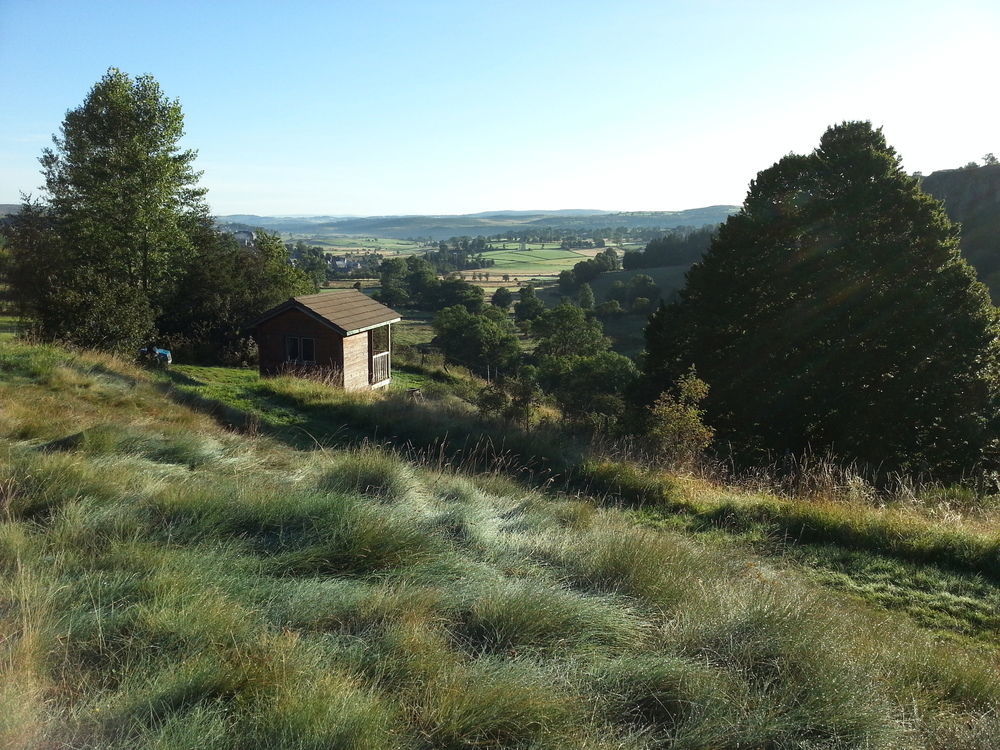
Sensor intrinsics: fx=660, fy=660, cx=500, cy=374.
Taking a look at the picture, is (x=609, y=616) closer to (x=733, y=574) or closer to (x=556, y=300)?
(x=733, y=574)

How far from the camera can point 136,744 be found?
7.00 feet

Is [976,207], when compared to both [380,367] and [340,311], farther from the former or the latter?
[340,311]

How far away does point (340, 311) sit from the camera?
22.0 m

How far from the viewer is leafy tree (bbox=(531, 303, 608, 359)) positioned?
50406 mm

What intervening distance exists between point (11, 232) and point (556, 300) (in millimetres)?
64434

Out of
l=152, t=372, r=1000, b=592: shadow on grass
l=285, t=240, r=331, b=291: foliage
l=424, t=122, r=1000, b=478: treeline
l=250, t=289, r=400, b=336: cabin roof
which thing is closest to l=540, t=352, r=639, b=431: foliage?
l=250, t=289, r=400, b=336: cabin roof

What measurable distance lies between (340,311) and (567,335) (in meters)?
30.7

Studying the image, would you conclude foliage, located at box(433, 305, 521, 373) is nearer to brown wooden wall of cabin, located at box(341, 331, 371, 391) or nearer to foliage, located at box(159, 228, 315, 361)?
foliage, located at box(159, 228, 315, 361)

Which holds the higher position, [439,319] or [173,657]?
[173,657]

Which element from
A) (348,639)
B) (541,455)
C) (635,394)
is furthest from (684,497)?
(635,394)

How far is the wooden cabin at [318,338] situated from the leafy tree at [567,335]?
93.3ft

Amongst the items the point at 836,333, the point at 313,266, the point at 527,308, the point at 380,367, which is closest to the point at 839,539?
the point at 836,333

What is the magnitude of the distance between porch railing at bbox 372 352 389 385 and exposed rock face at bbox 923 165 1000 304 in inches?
1794

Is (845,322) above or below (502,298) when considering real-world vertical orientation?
above
